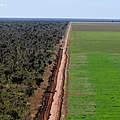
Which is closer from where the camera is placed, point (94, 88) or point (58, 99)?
point (58, 99)

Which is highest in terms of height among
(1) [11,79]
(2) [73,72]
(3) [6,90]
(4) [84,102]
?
(2) [73,72]

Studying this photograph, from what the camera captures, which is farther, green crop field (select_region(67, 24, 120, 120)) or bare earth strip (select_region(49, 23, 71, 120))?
green crop field (select_region(67, 24, 120, 120))

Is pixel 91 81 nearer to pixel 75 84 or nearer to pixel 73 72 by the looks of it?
pixel 75 84

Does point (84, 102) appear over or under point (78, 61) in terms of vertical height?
under

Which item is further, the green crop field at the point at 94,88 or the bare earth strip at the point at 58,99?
the green crop field at the point at 94,88

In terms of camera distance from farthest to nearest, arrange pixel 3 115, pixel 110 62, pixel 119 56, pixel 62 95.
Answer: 1. pixel 119 56
2. pixel 110 62
3. pixel 62 95
4. pixel 3 115

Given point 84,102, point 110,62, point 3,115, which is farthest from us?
point 110,62

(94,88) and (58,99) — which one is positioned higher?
(94,88)

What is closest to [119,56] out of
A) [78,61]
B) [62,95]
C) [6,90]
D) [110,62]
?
[110,62]

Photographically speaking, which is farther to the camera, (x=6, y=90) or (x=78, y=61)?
(x=78, y=61)
